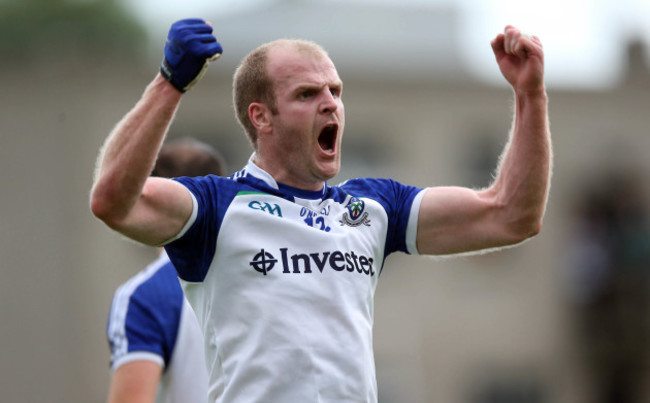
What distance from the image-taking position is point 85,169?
27141mm

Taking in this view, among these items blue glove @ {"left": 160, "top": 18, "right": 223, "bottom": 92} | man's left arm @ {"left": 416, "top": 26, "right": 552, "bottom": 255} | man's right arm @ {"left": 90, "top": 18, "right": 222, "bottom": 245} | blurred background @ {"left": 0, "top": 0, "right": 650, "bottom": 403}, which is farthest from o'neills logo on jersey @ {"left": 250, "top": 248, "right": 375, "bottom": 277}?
blurred background @ {"left": 0, "top": 0, "right": 650, "bottom": 403}

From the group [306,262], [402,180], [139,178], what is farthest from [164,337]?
[402,180]

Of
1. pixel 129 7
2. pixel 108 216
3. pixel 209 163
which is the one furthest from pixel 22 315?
pixel 108 216

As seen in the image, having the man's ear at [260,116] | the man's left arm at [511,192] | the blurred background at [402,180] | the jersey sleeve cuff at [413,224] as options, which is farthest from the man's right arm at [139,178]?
the blurred background at [402,180]

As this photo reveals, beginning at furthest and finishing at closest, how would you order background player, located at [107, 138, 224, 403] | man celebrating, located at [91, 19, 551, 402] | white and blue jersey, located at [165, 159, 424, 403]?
background player, located at [107, 138, 224, 403], white and blue jersey, located at [165, 159, 424, 403], man celebrating, located at [91, 19, 551, 402]

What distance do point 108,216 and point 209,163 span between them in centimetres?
187

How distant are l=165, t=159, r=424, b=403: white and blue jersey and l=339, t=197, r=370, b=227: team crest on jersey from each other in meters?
0.01

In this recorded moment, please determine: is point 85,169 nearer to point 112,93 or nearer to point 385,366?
point 112,93

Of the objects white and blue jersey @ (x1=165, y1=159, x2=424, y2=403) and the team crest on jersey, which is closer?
white and blue jersey @ (x1=165, y1=159, x2=424, y2=403)

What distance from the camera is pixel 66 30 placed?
104 feet

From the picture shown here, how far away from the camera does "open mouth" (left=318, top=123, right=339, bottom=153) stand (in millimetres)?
4680

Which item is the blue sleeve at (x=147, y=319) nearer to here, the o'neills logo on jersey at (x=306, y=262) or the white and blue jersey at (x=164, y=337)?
the white and blue jersey at (x=164, y=337)

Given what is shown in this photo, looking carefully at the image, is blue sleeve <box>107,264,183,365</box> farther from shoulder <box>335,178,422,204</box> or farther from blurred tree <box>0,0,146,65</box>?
blurred tree <box>0,0,146,65</box>

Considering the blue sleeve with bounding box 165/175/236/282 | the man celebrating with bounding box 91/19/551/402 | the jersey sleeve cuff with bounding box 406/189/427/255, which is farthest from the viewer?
the jersey sleeve cuff with bounding box 406/189/427/255
